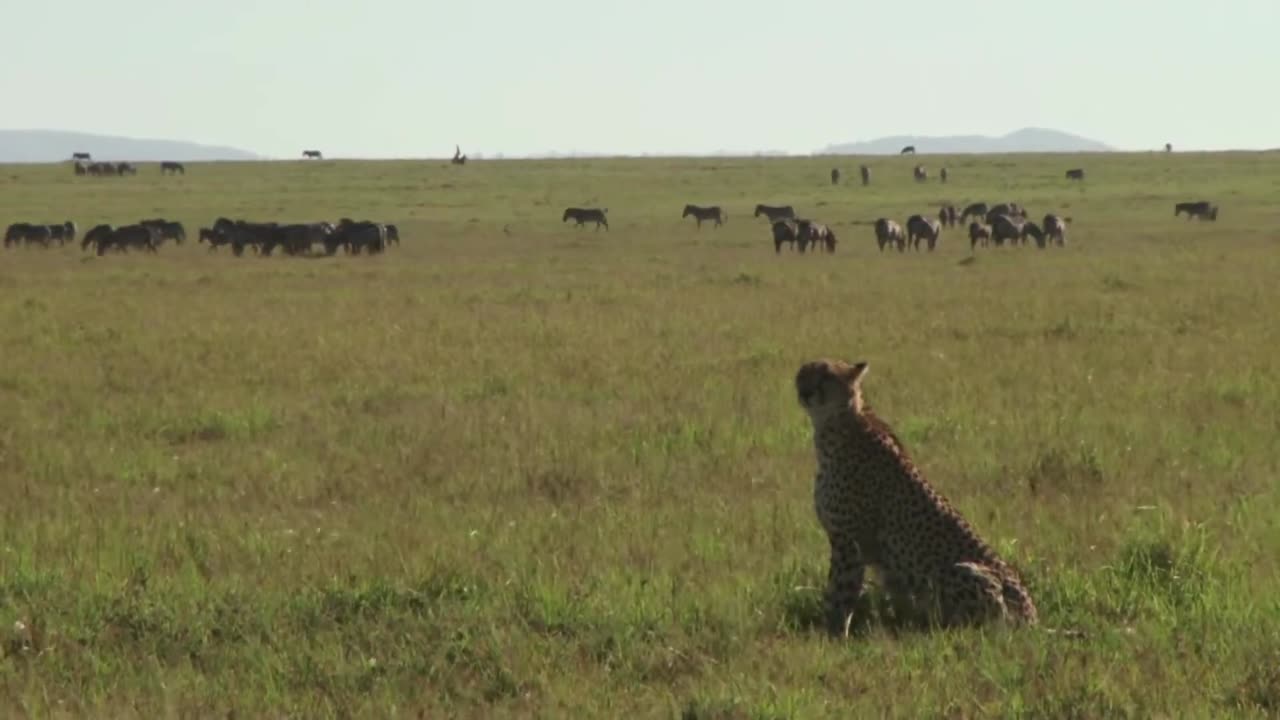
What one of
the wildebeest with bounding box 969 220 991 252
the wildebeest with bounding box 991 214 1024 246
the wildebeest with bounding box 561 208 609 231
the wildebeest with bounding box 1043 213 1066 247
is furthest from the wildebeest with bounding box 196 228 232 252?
the wildebeest with bounding box 1043 213 1066 247

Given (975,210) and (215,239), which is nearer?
(215,239)

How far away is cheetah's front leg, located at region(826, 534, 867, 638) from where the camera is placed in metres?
6.69

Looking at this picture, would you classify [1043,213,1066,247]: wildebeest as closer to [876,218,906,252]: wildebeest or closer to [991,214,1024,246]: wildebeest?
[991,214,1024,246]: wildebeest

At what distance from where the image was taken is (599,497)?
9695mm

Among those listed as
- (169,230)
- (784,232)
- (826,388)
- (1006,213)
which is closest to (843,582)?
(826,388)

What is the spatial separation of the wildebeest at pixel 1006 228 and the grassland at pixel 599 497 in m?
17.2

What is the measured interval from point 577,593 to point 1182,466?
16.0ft

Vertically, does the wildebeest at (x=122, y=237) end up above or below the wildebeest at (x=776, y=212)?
above

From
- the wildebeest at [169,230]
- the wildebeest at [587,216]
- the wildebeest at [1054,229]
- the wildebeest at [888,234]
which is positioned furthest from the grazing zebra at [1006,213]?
the wildebeest at [169,230]

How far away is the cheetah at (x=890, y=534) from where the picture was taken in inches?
257

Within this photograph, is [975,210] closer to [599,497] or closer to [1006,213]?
[1006,213]

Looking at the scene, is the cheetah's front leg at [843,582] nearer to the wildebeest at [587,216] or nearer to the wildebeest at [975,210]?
the wildebeest at [587,216]

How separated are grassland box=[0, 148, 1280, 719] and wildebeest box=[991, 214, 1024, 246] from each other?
1719 cm

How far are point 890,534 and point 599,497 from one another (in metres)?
3.23
